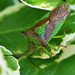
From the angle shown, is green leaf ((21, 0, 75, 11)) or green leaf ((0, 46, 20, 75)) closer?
green leaf ((0, 46, 20, 75))

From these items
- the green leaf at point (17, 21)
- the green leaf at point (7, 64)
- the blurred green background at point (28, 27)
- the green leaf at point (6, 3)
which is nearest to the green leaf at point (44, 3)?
the blurred green background at point (28, 27)

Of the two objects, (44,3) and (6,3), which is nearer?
(44,3)

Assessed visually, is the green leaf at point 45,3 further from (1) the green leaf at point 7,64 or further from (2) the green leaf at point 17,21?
(1) the green leaf at point 7,64

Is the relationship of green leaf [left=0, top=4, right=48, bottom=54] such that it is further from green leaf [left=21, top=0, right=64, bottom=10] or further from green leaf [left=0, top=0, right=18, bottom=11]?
green leaf [left=21, top=0, right=64, bottom=10]

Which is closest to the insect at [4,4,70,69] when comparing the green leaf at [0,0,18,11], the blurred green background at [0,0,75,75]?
the blurred green background at [0,0,75,75]

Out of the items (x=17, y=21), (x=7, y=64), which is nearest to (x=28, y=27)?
(x=17, y=21)

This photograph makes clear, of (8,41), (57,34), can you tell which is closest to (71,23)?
(57,34)

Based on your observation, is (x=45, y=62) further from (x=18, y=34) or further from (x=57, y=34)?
(x=18, y=34)

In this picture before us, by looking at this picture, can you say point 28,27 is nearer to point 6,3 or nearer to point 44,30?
point 44,30
